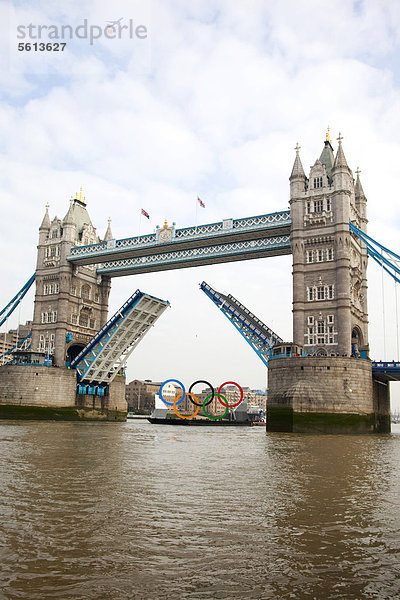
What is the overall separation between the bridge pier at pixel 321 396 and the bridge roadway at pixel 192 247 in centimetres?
1316

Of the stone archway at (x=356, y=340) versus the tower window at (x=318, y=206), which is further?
the stone archway at (x=356, y=340)

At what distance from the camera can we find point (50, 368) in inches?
2040

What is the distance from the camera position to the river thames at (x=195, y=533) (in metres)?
5.72

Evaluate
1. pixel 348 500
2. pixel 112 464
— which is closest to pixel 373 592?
pixel 348 500

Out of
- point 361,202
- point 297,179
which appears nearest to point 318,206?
point 297,179

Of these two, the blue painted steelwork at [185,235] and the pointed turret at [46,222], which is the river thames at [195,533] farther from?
the pointed turret at [46,222]

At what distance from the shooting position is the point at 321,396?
36656 millimetres

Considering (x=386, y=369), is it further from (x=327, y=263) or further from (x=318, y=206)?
(x=318, y=206)

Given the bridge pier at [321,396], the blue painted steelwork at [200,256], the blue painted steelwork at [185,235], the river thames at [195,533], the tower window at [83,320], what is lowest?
the river thames at [195,533]

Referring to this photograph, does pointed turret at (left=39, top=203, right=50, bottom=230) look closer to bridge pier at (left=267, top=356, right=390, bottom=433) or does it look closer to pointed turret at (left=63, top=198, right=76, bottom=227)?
pointed turret at (left=63, top=198, right=76, bottom=227)

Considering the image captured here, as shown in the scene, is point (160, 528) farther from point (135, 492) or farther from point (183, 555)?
point (135, 492)

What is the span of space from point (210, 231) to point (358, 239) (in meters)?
13.5

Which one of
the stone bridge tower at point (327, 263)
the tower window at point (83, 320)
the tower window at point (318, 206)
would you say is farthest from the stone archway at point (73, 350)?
the tower window at point (318, 206)

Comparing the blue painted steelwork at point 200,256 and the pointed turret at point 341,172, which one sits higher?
the pointed turret at point 341,172
